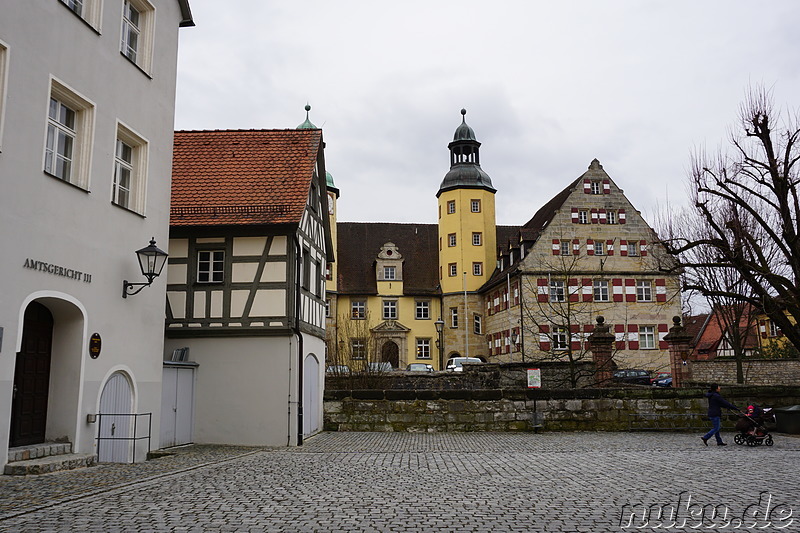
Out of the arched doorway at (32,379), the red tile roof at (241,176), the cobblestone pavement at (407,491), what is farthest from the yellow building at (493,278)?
the arched doorway at (32,379)

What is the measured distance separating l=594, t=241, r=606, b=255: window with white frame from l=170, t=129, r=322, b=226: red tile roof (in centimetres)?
2738

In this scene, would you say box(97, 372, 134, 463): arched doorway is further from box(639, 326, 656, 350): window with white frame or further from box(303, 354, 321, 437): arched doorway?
Answer: box(639, 326, 656, 350): window with white frame

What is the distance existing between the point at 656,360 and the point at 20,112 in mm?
38645

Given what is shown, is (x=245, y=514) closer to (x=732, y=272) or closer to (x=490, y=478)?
(x=490, y=478)

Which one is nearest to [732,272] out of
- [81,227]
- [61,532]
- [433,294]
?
[433,294]

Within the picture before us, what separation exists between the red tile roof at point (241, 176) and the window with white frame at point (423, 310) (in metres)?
32.2

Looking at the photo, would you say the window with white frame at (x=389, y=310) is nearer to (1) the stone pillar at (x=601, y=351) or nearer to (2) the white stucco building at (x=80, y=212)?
(1) the stone pillar at (x=601, y=351)

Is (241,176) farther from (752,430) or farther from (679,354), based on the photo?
(679,354)

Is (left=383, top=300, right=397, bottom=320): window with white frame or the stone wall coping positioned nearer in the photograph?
the stone wall coping

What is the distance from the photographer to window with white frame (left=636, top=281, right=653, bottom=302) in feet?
140

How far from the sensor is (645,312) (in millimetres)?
42562

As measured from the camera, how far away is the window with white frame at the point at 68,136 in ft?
34.8

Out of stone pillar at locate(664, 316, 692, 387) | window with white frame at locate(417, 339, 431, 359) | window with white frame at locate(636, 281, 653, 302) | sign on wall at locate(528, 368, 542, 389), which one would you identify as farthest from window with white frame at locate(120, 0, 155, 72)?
window with white frame at locate(417, 339, 431, 359)

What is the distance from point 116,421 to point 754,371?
28492mm
